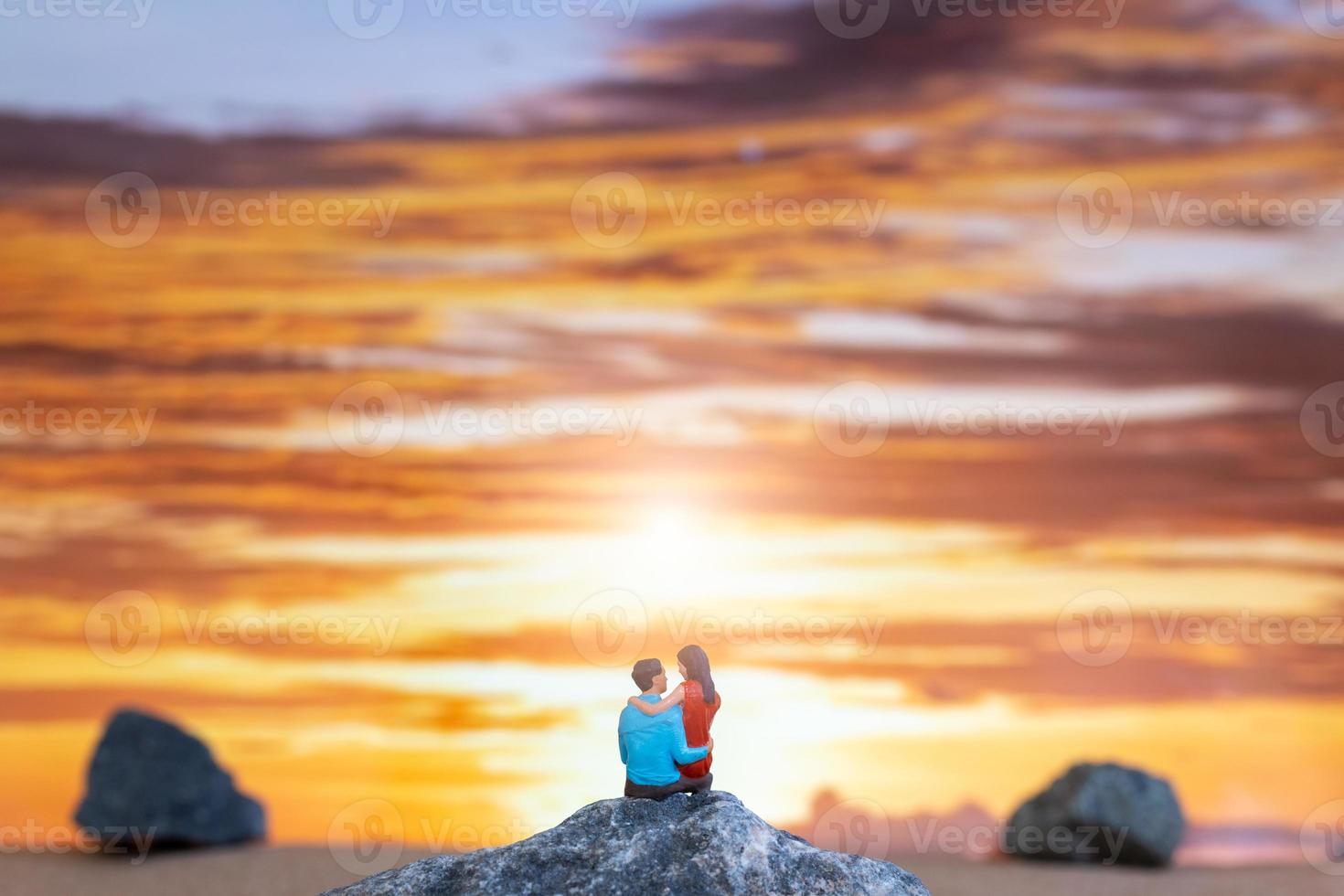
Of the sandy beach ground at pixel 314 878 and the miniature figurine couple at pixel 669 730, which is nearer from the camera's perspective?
the miniature figurine couple at pixel 669 730

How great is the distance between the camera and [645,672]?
12.5 meters

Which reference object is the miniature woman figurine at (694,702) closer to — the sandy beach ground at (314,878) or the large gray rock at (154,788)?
the sandy beach ground at (314,878)

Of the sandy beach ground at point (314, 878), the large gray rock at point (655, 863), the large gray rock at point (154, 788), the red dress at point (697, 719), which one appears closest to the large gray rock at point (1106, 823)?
the sandy beach ground at point (314, 878)

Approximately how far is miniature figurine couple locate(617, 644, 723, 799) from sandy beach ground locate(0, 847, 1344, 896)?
44.2 ft

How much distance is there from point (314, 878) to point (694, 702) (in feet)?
48.9

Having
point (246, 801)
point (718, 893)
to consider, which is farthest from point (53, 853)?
point (718, 893)

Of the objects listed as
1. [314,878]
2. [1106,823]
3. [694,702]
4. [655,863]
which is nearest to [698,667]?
[694,702]

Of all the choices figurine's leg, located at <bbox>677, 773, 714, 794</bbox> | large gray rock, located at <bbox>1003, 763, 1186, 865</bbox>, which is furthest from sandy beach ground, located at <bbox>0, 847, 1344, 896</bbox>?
figurine's leg, located at <bbox>677, 773, 714, 794</bbox>

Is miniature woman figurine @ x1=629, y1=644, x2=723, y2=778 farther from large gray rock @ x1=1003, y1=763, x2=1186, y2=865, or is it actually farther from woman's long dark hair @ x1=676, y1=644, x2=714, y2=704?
large gray rock @ x1=1003, y1=763, x2=1186, y2=865

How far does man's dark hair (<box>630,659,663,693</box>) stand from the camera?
12492 millimetres

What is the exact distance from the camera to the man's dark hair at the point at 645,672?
1249 cm

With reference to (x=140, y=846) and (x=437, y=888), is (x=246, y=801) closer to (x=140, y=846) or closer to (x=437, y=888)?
(x=140, y=846)

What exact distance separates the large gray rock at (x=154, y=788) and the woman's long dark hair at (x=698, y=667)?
1701 centimetres

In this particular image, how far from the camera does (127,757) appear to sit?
86.4 feet
